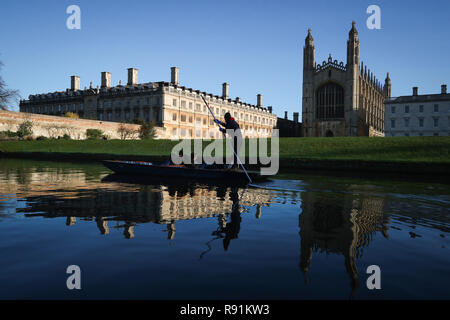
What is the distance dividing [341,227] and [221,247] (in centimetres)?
243

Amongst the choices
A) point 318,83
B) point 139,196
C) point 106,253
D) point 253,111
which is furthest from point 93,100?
point 106,253

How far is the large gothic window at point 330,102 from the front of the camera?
61.8 meters

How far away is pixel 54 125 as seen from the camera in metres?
49.2

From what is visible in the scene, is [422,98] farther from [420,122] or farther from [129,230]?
[129,230]

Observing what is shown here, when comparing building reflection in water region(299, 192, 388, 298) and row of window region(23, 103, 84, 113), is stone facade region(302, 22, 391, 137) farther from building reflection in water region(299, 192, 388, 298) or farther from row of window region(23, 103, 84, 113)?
building reflection in water region(299, 192, 388, 298)

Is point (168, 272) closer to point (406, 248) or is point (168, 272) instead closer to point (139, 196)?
point (406, 248)

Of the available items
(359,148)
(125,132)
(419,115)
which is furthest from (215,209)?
(419,115)

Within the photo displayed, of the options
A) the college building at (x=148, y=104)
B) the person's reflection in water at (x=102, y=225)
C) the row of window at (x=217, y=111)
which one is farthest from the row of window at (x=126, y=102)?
the person's reflection in water at (x=102, y=225)

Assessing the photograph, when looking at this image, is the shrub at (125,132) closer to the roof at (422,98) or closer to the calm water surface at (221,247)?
the calm water surface at (221,247)

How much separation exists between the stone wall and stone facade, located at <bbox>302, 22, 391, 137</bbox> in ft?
105

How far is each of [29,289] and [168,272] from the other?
137 cm

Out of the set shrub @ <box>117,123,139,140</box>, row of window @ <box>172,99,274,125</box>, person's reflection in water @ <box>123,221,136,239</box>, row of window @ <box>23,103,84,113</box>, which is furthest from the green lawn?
row of window @ <box>23,103,84,113</box>
